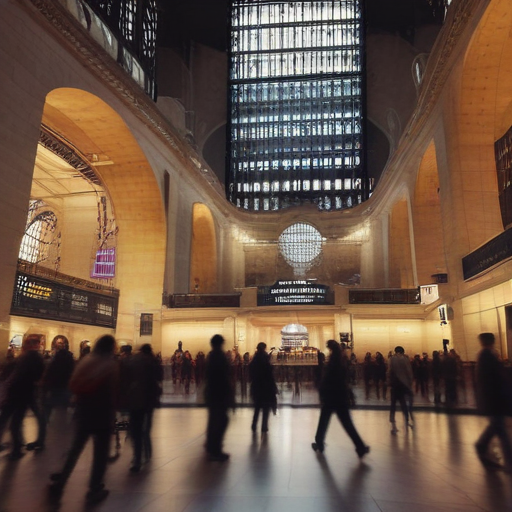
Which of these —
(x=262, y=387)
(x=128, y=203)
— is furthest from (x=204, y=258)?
(x=262, y=387)

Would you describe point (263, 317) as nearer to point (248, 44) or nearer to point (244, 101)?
point (244, 101)

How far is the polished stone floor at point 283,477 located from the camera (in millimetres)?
3395

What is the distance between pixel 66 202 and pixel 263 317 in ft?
41.8

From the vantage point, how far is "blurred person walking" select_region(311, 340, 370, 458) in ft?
16.3

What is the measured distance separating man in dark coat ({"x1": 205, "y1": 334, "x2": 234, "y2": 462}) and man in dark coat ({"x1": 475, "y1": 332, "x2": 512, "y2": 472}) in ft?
8.37

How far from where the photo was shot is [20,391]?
5.14 metres

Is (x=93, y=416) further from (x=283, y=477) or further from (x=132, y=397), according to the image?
(x=283, y=477)

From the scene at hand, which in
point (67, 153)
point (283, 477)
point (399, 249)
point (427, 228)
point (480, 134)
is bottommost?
point (283, 477)

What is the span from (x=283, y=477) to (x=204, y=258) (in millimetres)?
29558

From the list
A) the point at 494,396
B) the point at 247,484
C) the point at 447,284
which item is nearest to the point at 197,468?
the point at 247,484

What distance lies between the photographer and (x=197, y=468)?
176 inches

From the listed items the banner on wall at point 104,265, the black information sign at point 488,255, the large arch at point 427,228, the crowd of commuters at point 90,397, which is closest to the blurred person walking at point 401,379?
the crowd of commuters at point 90,397

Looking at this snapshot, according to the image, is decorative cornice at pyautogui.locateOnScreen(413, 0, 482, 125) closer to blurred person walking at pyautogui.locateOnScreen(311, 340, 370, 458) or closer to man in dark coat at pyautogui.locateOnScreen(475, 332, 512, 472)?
man in dark coat at pyautogui.locateOnScreen(475, 332, 512, 472)

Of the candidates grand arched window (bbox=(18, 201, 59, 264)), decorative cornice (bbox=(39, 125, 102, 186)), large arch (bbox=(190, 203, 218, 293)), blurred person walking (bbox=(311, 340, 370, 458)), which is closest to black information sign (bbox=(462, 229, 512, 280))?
blurred person walking (bbox=(311, 340, 370, 458))
